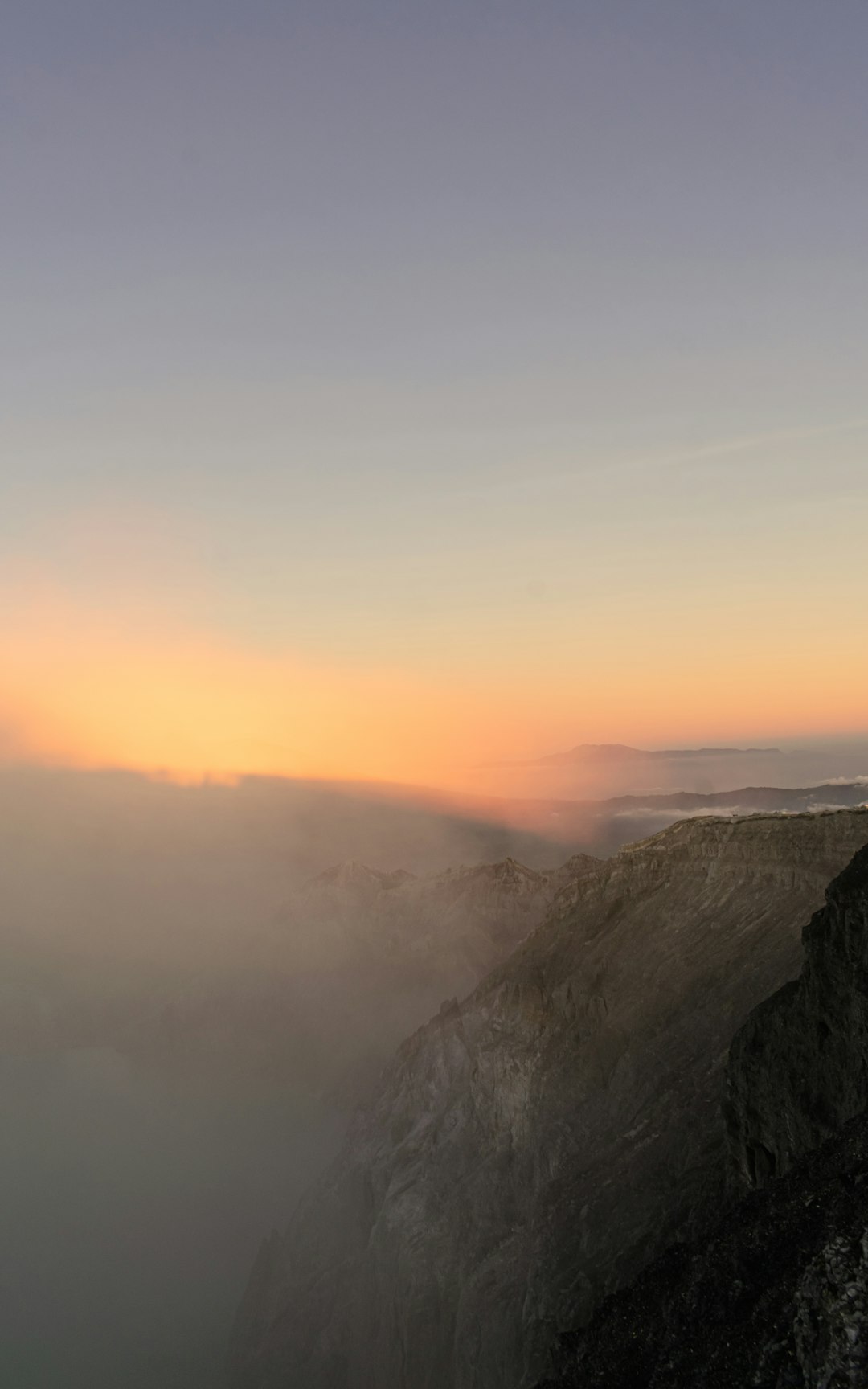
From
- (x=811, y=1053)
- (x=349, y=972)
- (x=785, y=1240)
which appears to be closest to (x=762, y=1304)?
(x=785, y=1240)

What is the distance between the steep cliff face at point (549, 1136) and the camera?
35.5 meters

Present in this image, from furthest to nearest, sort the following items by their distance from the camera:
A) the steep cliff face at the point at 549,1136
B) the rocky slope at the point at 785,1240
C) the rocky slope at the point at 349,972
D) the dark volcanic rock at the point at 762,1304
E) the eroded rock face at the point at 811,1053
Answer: the rocky slope at the point at 349,972
the steep cliff face at the point at 549,1136
the eroded rock face at the point at 811,1053
the rocky slope at the point at 785,1240
the dark volcanic rock at the point at 762,1304

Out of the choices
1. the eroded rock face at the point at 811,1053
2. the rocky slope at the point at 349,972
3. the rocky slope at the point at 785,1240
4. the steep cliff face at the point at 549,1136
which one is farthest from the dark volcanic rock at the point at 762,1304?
the rocky slope at the point at 349,972

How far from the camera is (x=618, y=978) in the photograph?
4800 cm

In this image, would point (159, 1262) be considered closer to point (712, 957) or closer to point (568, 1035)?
point (568, 1035)

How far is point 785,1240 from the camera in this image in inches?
774

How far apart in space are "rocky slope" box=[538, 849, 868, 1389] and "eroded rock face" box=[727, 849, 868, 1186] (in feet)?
0.16

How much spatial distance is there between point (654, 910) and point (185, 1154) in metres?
95.5

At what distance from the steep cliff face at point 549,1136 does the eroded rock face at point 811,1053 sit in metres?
3.80

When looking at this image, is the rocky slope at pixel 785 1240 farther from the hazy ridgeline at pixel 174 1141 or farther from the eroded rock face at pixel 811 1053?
the hazy ridgeline at pixel 174 1141

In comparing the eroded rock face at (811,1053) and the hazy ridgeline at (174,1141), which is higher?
the eroded rock face at (811,1053)

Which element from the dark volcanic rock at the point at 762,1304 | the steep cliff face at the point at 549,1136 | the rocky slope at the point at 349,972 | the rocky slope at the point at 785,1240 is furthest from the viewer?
the rocky slope at the point at 349,972

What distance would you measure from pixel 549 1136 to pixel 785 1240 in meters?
26.5

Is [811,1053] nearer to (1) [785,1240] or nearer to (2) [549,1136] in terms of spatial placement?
(1) [785,1240]
